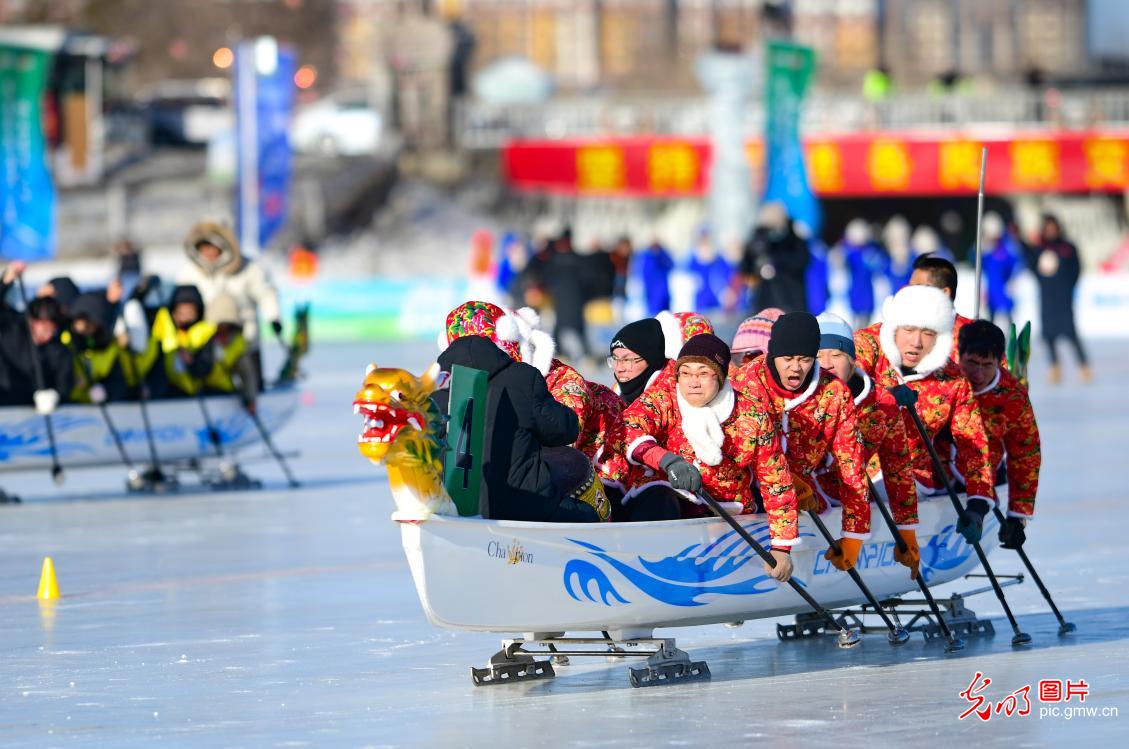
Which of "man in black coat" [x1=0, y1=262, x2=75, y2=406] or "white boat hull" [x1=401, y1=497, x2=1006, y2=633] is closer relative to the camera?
"white boat hull" [x1=401, y1=497, x2=1006, y2=633]

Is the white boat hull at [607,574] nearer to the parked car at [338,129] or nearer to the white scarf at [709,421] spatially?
the white scarf at [709,421]

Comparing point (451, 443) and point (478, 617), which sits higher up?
point (451, 443)

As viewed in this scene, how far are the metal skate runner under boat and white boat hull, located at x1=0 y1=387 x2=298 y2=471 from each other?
677 cm

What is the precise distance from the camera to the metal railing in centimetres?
4625

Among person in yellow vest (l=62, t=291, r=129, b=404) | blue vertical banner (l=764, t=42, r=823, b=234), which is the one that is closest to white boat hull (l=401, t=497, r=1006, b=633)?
person in yellow vest (l=62, t=291, r=129, b=404)

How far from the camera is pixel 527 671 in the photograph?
8.20m

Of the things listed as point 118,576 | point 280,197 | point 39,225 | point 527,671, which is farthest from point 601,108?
point 527,671

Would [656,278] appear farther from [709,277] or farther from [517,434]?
[517,434]

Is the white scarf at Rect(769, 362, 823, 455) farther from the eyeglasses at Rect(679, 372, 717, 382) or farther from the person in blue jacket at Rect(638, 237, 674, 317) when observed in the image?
the person in blue jacket at Rect(638, 237, 674, 317)

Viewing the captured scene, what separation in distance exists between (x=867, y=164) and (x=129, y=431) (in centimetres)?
3262

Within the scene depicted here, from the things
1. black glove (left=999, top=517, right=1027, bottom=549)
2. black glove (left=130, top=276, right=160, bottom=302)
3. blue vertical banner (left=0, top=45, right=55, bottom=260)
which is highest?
blue vertical banner (left=0, top=45, right=55, bottom=260)

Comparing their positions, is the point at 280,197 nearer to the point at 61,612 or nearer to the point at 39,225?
the point at 39,225

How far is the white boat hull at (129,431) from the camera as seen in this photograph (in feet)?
48.8

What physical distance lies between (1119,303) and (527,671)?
25768 millimetres
